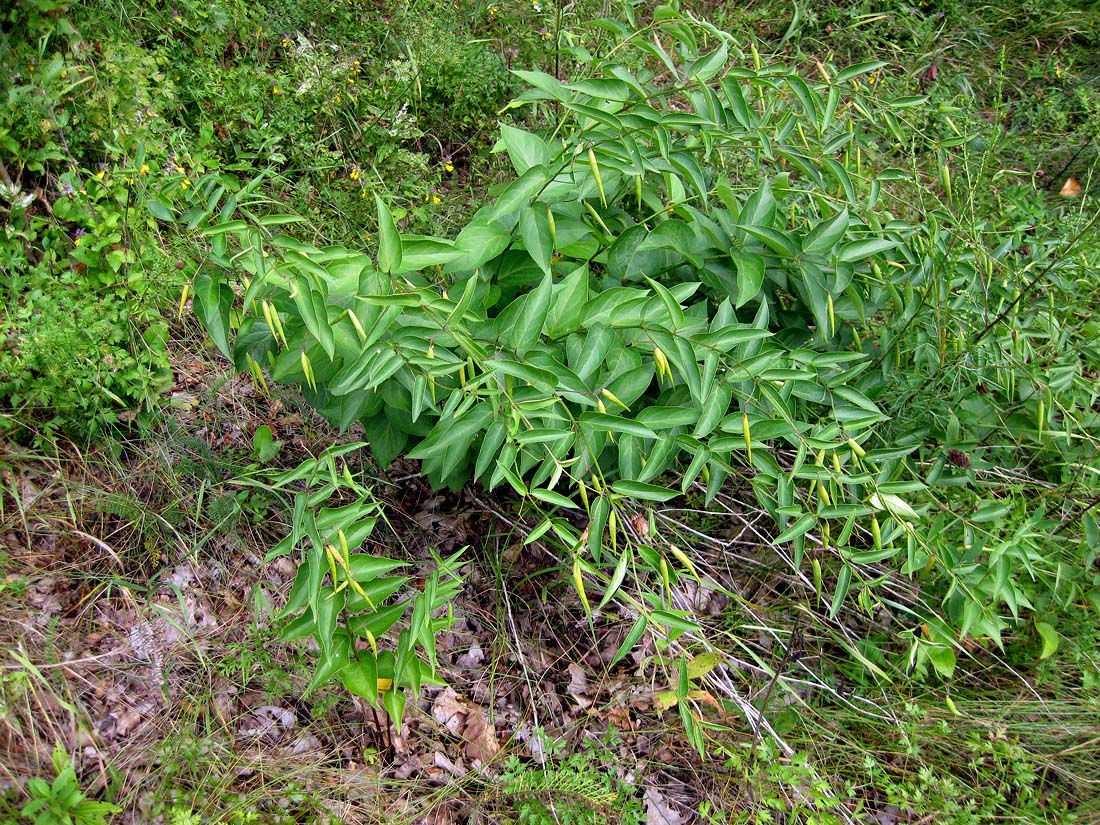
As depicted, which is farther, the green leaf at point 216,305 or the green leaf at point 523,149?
the green leaf at point 523,149

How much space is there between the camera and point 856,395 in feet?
6.75

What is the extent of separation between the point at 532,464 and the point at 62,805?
53.5 inches

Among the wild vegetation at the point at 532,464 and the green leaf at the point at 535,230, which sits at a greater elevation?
the green leaf at the point at 535,230

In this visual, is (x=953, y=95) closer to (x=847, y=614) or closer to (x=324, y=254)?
(x=847, y=614)

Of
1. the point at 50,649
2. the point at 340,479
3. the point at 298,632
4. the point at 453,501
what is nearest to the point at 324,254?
the point at 340,479

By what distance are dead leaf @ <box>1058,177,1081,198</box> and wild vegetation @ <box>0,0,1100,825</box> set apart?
4.45ft

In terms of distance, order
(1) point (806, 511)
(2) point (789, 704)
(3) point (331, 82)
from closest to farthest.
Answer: (1) point (806, 511) → (2) point (789, 704) → (3) point (331, 82)

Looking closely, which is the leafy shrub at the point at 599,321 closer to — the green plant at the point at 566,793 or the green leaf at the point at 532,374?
the green leaf at the point at 532,374

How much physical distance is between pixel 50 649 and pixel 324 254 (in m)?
1.40

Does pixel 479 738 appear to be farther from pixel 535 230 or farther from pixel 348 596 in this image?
pixel 535 230

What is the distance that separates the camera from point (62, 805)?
1816 millimetres

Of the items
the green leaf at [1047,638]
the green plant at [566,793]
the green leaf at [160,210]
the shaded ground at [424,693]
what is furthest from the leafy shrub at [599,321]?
the green leaf at [1047,638]

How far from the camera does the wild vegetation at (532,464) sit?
5.92 ft

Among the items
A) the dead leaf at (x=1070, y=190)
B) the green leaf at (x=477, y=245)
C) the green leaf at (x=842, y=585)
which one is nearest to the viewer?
the green leaf at (x=477, y=245)
